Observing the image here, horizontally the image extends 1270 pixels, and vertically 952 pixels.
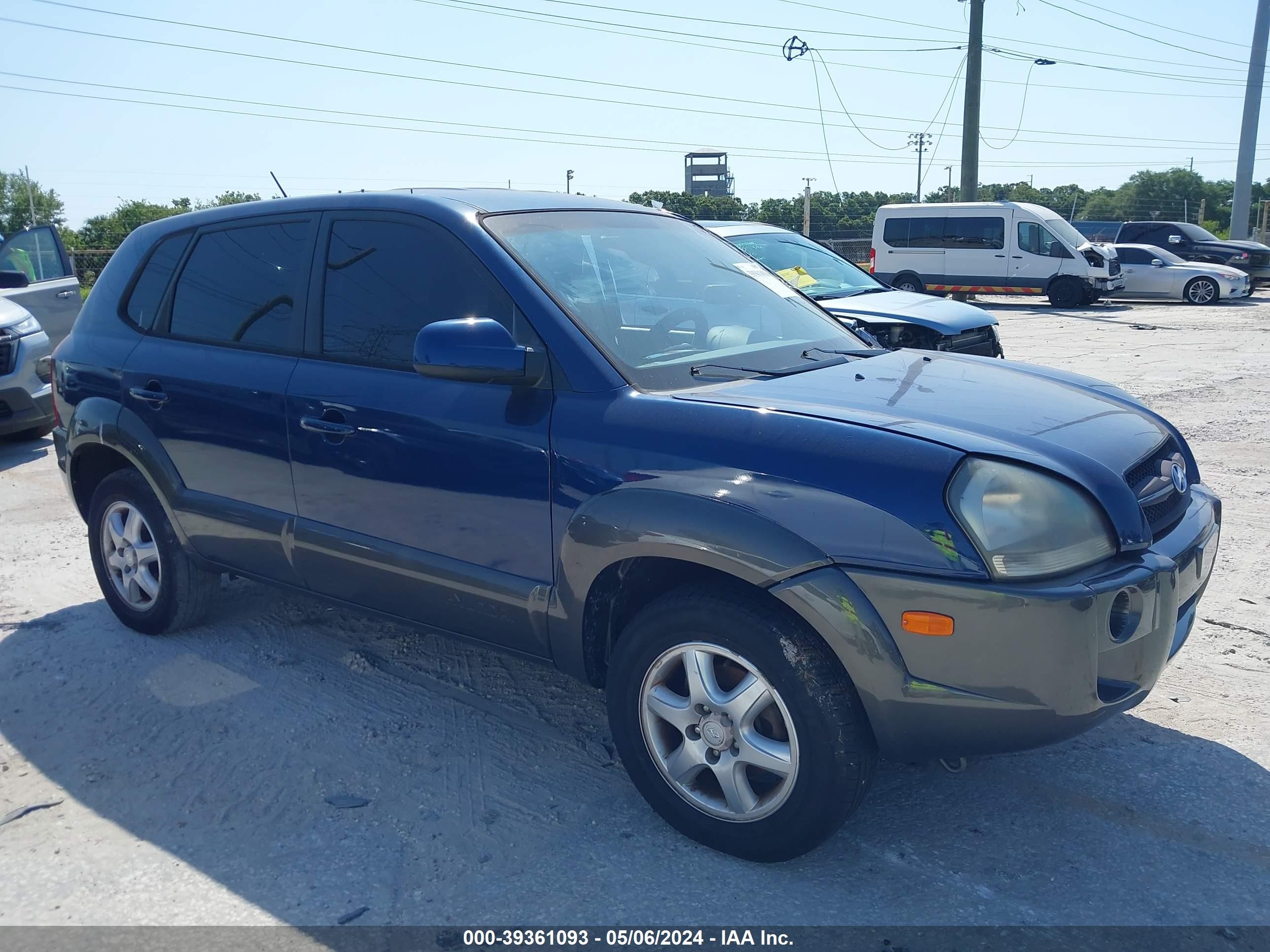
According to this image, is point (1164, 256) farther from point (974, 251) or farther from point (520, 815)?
point (520, 815)

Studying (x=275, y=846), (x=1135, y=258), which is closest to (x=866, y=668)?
(x=275, y=846)

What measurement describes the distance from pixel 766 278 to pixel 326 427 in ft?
5.80

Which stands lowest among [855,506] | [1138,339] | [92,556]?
[1138,339]

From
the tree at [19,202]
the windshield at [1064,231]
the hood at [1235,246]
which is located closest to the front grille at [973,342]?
the windshield at [1064,231]

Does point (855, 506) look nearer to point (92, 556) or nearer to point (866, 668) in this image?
point (866, 668)

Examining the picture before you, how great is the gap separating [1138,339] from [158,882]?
15655 mm

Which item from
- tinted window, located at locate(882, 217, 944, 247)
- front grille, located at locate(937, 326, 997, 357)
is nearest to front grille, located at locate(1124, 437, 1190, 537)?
front grille, located at locate(937, 326, 997, 357)

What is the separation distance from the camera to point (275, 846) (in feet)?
9.73

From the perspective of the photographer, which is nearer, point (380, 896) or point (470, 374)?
point (380, 896)

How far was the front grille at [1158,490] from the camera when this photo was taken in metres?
2.81

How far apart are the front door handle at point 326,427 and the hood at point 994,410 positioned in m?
1.19

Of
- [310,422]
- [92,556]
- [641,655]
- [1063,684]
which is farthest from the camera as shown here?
[92,556]

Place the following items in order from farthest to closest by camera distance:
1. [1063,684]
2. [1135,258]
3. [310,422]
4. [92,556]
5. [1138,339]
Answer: [1135,258]
[1138,339]
[92,556]
[310,422]
[1063,684]

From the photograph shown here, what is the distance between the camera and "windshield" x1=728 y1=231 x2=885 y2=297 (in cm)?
985
